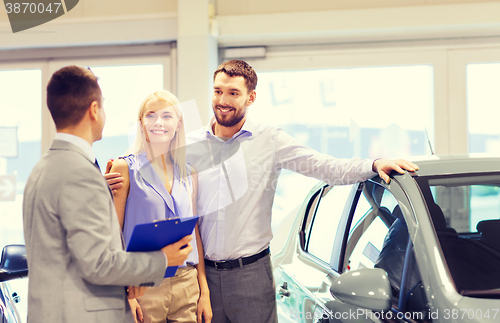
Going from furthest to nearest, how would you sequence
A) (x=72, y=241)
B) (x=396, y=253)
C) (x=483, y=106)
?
(x=483, y=106), (x=396, y=253), (x=72, y=241)

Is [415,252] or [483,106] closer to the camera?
[415,252]

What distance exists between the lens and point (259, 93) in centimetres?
463

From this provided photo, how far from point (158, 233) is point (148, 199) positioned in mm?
528

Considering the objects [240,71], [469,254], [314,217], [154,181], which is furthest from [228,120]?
[469,254]

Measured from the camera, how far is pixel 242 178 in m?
2.05

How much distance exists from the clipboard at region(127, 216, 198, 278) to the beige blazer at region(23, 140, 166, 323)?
5 cm

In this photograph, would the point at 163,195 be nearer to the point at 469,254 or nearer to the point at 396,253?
the point at 396,253

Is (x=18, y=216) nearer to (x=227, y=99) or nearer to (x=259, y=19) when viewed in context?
(x=259, y=19)

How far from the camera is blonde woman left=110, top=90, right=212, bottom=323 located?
1783mm

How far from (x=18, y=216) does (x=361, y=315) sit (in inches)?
176

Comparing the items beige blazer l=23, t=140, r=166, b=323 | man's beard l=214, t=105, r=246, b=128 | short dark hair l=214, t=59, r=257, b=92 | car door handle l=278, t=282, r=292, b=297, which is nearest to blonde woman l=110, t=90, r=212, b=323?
man's beard l=214, t=105, r=246, b=128

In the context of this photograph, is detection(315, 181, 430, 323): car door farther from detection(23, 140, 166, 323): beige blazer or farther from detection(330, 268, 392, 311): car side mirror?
detection(23, 140, 166, 323): beige blazer

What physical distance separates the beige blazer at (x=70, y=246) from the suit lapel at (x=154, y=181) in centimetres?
56

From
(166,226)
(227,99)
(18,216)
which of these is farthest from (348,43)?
(18,216)
